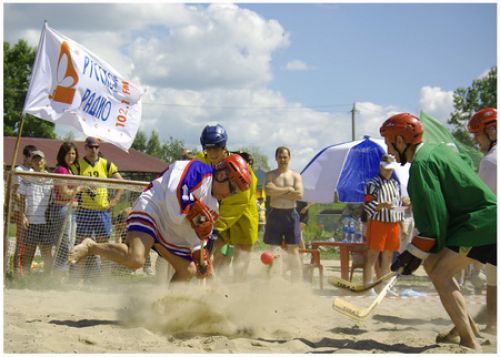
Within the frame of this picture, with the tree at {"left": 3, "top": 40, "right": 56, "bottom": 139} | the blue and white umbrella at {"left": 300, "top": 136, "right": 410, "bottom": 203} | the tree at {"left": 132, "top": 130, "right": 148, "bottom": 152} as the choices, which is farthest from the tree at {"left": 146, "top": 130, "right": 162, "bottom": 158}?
the blue and white umbrella at {"left": 300, "top": 136, "right": 410, "bottom": 203}

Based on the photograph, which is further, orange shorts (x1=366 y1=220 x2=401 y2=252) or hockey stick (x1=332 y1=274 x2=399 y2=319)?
orange shorts (x1=366 y1=220 x2=401 y2=252)

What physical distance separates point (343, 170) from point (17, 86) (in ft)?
115

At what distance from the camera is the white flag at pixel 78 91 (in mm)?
8172

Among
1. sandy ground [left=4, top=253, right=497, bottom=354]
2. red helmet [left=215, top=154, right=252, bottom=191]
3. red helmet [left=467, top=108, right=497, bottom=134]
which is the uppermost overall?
red helmet [left=467, top=108, right=497, bottom=134]

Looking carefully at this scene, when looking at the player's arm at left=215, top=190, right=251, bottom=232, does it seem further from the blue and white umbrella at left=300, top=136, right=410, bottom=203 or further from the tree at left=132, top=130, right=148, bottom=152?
the tree at left=132, top=130, right=148, bottom=152

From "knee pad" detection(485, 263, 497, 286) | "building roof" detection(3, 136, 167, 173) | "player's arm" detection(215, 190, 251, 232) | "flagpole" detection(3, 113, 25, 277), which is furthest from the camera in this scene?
"building roof" detection(3, 136, 167, 173)

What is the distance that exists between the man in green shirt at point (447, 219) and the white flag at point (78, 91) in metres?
4.64

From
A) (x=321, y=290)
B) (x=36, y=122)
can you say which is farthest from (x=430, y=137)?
(x=36, y=122)

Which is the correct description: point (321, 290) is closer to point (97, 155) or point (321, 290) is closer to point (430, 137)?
point (97, 155)

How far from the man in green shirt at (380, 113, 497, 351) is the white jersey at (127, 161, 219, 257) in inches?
63.7

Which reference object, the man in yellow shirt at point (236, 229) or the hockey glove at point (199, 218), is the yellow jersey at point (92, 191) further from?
the hockey glove at point (199, 218)

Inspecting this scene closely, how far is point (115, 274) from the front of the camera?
9.21 m

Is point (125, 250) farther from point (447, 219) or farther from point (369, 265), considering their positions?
point (369, 265)

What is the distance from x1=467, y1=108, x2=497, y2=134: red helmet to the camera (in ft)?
21.1
